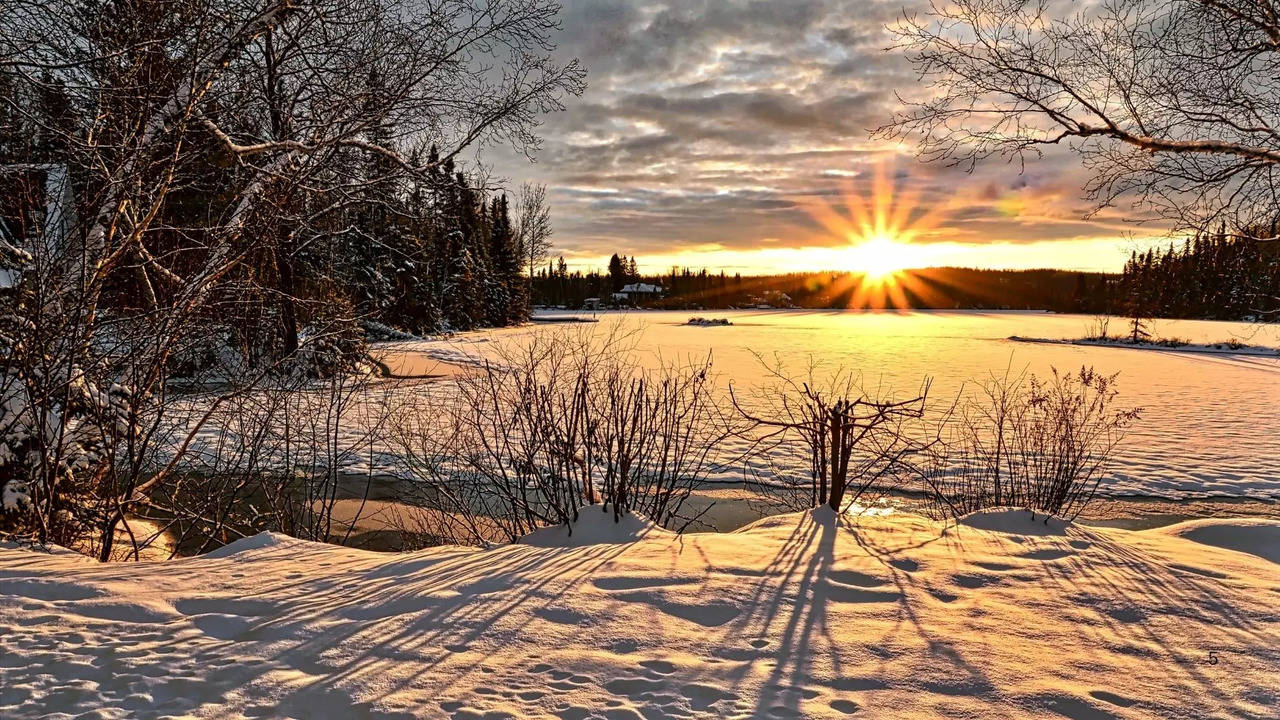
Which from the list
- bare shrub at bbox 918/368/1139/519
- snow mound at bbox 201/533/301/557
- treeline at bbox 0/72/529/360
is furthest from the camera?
bare shrub at bbox 918/368/1139/519

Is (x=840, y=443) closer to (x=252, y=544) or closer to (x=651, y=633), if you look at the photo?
(x=651, y=633)

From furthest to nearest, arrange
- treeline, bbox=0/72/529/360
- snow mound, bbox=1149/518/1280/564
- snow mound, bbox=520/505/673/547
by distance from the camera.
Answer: snow mound, bbox=520/505/673/547, snow mound, bbox=1149/518/1280/564, treeline, bbox=0/72/529/360

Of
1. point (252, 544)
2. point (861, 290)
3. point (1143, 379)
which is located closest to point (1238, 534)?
point (252, 544)

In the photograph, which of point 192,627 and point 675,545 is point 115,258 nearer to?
point 192,627

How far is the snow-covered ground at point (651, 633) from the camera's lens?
2.67 meters

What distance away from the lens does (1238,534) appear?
513cm

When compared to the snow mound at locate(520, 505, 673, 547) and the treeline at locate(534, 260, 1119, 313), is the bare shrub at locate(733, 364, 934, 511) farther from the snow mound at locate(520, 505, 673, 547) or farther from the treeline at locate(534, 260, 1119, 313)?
the treeline at locate(534, 260, 1119, 313)

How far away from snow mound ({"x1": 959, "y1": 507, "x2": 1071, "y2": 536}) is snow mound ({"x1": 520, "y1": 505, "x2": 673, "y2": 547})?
103 inches

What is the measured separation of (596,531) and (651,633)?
85.1 inches

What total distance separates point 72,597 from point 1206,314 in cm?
9571

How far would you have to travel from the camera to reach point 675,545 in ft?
15.7

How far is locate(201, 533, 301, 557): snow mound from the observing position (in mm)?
4629

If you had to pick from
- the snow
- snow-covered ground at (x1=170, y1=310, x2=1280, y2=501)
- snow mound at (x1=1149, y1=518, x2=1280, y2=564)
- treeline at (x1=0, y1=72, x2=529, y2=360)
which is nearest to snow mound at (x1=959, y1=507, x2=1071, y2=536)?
snow mound at (x1=1149, y1=518, x2=1280, y2=564)

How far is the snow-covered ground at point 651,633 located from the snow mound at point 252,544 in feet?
0.12
